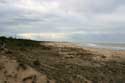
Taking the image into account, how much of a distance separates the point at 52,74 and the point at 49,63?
5.40ft

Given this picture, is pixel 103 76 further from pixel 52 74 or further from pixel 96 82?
pixel 52 74

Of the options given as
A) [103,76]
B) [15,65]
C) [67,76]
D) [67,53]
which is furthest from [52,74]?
[67,53]

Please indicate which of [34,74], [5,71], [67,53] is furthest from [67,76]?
[67,53]

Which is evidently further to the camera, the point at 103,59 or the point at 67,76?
the point at 103,59

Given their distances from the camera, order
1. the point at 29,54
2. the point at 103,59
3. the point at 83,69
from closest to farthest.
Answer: the point at 83,69, the point at 29,54, the point at 103,59

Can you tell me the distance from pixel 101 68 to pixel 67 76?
253 cm

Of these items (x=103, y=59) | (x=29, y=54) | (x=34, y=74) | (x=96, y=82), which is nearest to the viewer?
(x=34, y=74)

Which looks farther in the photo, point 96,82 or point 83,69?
point 83,69

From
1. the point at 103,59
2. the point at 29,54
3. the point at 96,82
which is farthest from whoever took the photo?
the point at 103,59

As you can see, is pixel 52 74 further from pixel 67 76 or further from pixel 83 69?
pixel 83 69

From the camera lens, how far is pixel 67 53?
59.3 feet

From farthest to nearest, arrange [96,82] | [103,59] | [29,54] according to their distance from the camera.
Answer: [103,59], [29,54], [96,82]

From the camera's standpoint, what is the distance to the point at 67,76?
13.7m

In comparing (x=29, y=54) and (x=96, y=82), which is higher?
(x=29, y=54)
